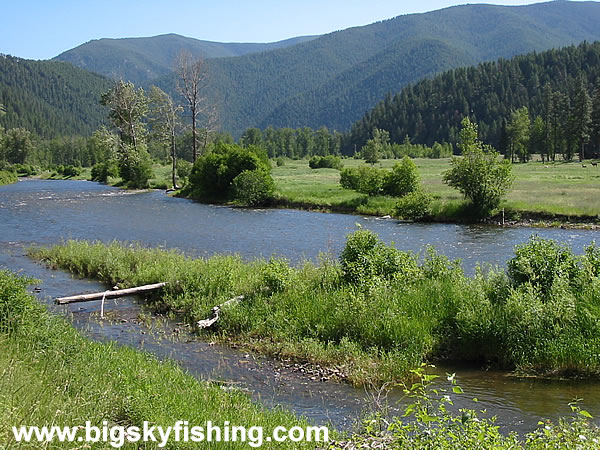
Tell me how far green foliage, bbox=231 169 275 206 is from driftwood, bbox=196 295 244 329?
37808mm

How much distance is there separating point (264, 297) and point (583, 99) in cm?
10014

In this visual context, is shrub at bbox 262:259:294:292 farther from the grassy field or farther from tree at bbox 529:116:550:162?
tree at bbox 529:116:550:162

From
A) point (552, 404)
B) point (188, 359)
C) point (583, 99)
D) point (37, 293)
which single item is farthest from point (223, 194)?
point (583, 99)

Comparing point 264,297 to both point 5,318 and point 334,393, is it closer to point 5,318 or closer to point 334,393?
point 334,393

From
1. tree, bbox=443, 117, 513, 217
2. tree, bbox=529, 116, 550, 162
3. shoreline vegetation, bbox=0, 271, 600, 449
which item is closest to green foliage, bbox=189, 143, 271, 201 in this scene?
tree, bbox=443, 117, 513, 217

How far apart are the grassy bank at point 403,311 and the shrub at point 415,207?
81.4 feet

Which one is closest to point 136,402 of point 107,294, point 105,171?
point 107,294

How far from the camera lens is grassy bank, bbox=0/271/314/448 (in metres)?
7.84

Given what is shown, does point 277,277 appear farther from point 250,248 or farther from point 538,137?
point 538,137

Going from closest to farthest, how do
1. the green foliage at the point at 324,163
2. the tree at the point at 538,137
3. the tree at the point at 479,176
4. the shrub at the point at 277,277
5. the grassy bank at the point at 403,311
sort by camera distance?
the grassy bank at the point at 403,311, the shrub at the point at 277,277, the tree at the point at 479,176, the green foliage at the point at 324,163, the tree at the point at 538,137

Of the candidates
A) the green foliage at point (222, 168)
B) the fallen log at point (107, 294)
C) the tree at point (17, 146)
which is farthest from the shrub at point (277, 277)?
the tree at point (17, 146)

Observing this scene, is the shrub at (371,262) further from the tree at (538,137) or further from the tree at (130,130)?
the tree at (538,137)

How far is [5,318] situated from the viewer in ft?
42.0

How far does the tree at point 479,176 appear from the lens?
138 feet
